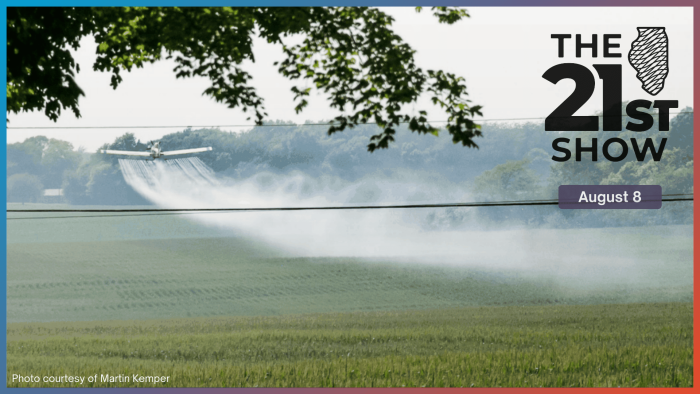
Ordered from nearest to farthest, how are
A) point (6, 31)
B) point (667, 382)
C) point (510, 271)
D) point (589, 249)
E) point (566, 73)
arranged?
point (6, 31) → point (667, 382) → point (566, 73) → point (510, 271) → point (589, 249)

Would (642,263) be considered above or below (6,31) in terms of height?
below

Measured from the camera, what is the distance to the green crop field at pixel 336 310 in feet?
23.0

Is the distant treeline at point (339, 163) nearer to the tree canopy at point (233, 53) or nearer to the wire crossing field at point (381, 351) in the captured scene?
the wire crossing field at point (381, 351)

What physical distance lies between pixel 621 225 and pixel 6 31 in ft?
180

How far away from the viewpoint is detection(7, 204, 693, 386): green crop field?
7.02m

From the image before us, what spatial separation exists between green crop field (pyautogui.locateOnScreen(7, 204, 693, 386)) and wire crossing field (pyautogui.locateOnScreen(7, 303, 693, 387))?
0.03 meters

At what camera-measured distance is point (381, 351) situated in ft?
27.2

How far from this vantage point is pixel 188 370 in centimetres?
677

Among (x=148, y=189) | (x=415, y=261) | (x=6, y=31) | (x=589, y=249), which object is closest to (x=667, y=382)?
(x=6, y=31)

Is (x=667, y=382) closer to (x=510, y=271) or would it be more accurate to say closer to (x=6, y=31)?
(x=6, y=31)

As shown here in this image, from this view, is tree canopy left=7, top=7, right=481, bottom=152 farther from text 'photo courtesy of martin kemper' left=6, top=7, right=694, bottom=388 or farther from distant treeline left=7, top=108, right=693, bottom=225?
distant treeline left=7, top=108, right=693, bottom=225

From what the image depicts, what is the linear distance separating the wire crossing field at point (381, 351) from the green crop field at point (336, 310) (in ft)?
0.10

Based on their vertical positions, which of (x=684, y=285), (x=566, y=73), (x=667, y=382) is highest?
(x=566, y=73)

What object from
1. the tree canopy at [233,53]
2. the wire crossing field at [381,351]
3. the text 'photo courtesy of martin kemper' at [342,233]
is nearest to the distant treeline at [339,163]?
the text 'photo courtesy of martin kemper' at [342,233]
